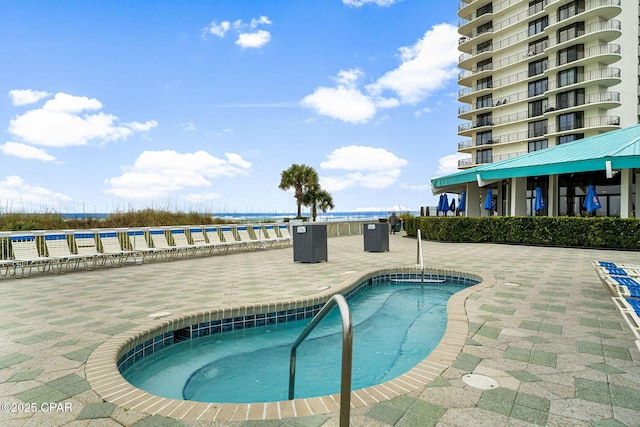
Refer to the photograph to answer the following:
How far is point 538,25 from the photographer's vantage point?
38469mm

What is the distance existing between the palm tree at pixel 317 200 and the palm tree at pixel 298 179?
Answer: 72 centimetres

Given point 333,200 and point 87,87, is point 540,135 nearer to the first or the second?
point 333,200

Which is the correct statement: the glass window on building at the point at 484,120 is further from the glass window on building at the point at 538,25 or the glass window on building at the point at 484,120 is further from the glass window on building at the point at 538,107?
the glass window on building at the point at 538,25

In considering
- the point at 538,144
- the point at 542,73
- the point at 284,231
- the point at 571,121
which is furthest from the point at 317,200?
the point at 542,73

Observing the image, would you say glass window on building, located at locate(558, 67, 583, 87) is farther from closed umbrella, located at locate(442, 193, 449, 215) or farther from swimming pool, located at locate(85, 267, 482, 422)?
swimming pool, located at locate(85, 267, 482, 422)

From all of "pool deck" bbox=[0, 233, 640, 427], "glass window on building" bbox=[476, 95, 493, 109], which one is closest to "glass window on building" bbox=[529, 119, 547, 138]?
"glass window on building" bbox=[476, 95, 493, 109]

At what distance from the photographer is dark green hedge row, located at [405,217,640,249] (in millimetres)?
12555

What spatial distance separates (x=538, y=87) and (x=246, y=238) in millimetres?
37914

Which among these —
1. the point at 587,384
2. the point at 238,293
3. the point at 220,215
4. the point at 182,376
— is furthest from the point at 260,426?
the point at 220,215

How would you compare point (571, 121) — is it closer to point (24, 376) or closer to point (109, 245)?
point (109, 245)

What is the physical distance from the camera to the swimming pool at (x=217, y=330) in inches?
91.1

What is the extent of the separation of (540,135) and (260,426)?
43.5 metres

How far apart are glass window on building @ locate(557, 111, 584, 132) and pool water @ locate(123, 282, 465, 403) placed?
37922 mm

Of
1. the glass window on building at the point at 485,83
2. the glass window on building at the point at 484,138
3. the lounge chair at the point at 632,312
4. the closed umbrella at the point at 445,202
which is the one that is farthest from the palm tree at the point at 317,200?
the lounge chair at the point at 632,312
